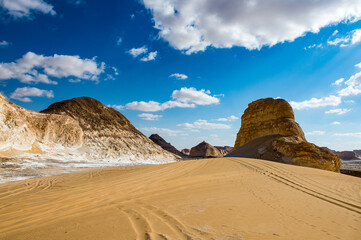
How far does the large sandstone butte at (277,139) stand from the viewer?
1728 centimetres

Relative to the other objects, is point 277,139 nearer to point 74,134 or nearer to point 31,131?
point 74,134

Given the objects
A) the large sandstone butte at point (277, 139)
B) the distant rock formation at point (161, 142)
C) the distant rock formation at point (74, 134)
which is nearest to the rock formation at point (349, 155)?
the large sandstone butte at point (277, 139)

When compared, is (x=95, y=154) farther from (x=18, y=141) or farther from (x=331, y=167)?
(x=331, y=167)

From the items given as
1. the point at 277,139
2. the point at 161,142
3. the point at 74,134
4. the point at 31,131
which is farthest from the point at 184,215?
Result: the point at 161,142

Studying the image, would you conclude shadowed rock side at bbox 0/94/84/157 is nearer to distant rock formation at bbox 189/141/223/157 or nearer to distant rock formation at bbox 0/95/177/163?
distant rock formation at bbox 0/95/177/163

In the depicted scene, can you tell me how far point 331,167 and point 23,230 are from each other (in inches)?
835

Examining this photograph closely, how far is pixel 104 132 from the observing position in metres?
28.9

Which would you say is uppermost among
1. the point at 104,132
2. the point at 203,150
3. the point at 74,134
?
the point at 104,132

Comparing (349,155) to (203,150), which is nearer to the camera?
(203,150)

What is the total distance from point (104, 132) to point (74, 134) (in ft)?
18.4

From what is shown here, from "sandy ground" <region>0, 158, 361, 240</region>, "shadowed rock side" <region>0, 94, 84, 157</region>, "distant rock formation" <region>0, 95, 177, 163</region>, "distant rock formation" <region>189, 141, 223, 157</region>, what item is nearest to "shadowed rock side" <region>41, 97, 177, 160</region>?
"distant rock formation" <region>0, 95, 177, 163</region>

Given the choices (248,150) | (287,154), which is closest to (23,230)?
(287,154)

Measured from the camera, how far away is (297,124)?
27188 millimetres

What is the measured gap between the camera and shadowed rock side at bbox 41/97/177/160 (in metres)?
25.7
